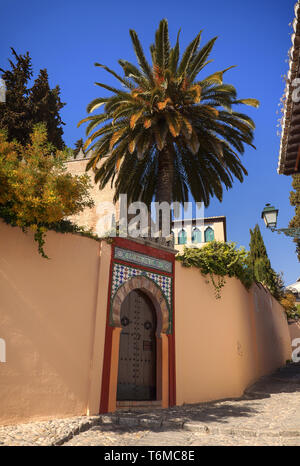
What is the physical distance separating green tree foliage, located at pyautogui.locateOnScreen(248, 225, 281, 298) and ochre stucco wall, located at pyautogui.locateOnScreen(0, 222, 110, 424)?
10.3 m

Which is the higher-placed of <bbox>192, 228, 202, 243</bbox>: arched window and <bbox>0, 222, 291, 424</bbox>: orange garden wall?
<bbox>192, 228, 202, 243</bbox>: arched window

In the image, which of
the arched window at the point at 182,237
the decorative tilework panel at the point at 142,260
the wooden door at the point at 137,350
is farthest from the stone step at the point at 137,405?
the arched window at the point at 182,237

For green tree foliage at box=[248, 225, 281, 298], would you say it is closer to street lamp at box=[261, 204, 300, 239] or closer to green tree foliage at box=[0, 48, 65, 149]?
street lamp at box=[261, 204, 300, 239]

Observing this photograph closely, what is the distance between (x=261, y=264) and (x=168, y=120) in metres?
10.5

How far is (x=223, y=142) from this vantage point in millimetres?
10445

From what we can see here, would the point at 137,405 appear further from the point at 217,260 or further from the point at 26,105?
the point at 26,105

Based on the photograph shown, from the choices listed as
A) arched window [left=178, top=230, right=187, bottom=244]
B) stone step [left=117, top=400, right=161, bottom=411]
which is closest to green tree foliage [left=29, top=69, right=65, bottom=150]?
stone step [left=117, top=400, right=161, bottom=411]

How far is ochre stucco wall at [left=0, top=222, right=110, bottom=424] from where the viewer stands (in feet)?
19.2

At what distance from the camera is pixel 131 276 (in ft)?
26.6

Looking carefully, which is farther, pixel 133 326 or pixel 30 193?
pixel 133 326

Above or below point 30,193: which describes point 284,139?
above
